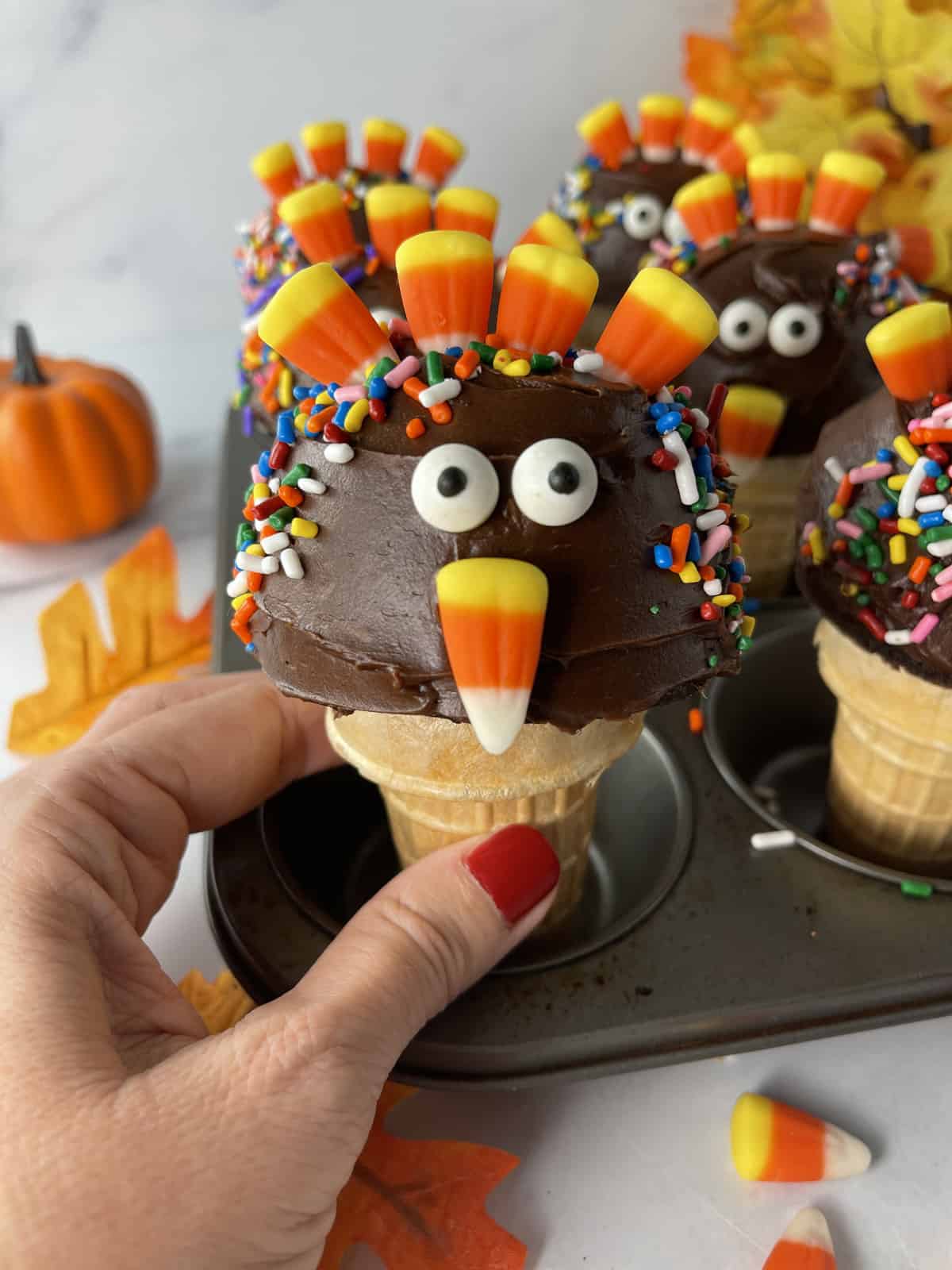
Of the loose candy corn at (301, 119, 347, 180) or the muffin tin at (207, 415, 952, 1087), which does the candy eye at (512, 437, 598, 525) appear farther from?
the loose candy corn at (301, 119, 347, 180)

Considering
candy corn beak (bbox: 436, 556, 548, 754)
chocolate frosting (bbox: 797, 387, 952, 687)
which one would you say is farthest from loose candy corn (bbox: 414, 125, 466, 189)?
candy corn beak (bbox: 436, 556, 548, 754)

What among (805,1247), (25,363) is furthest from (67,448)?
(805,1247)

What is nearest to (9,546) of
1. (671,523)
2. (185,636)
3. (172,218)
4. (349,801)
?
(185,636)

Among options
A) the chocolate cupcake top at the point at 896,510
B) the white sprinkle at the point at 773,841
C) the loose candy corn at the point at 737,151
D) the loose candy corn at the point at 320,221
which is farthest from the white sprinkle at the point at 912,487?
Result: the loose candy corn at the point at 737,151

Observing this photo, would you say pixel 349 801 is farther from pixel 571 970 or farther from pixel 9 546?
pixel 9 546

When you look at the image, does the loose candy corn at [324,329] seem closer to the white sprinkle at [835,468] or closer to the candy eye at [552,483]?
the candy eye at [552,483]
